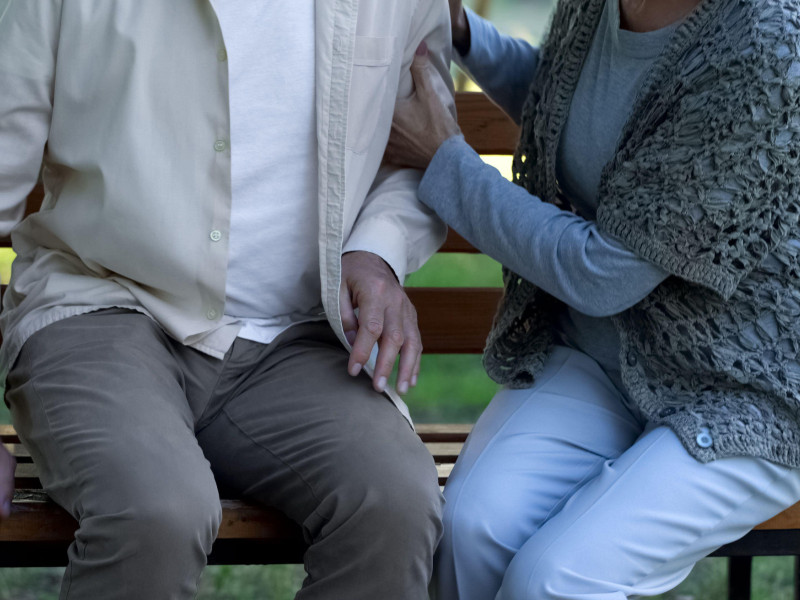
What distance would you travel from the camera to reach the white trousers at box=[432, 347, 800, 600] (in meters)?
1.77

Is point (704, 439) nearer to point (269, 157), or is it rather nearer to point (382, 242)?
point (382, 242)

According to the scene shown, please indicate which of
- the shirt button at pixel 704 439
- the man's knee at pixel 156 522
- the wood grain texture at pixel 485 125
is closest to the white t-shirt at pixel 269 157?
the man's knee at pixel 156 522

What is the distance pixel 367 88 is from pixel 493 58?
459mm

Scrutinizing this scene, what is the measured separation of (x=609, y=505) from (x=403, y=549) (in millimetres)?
364

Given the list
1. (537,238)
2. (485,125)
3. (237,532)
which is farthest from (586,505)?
(485,125)

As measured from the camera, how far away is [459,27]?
237cm

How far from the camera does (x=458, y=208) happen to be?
2.07 metres

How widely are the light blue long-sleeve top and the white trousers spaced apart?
19 centimetres

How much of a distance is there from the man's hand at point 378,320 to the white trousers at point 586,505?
0.79 ft

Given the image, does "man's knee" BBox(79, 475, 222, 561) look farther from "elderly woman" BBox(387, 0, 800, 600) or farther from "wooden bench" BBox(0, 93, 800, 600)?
"elderly woman" BBox(387, 0, 800, 600)

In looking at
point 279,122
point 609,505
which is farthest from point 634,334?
point 279,122

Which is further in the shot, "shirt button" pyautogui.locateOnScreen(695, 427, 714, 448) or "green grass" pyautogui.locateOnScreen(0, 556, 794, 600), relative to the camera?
"green grass" pyautogui.locateOnScreen(0, 556, 794, 600)

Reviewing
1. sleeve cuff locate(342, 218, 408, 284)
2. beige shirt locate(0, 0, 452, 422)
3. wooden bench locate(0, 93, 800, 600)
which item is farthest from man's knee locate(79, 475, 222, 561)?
sleeve cuff locate(342, 218, 408, 284)

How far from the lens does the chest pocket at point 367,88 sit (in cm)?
199
